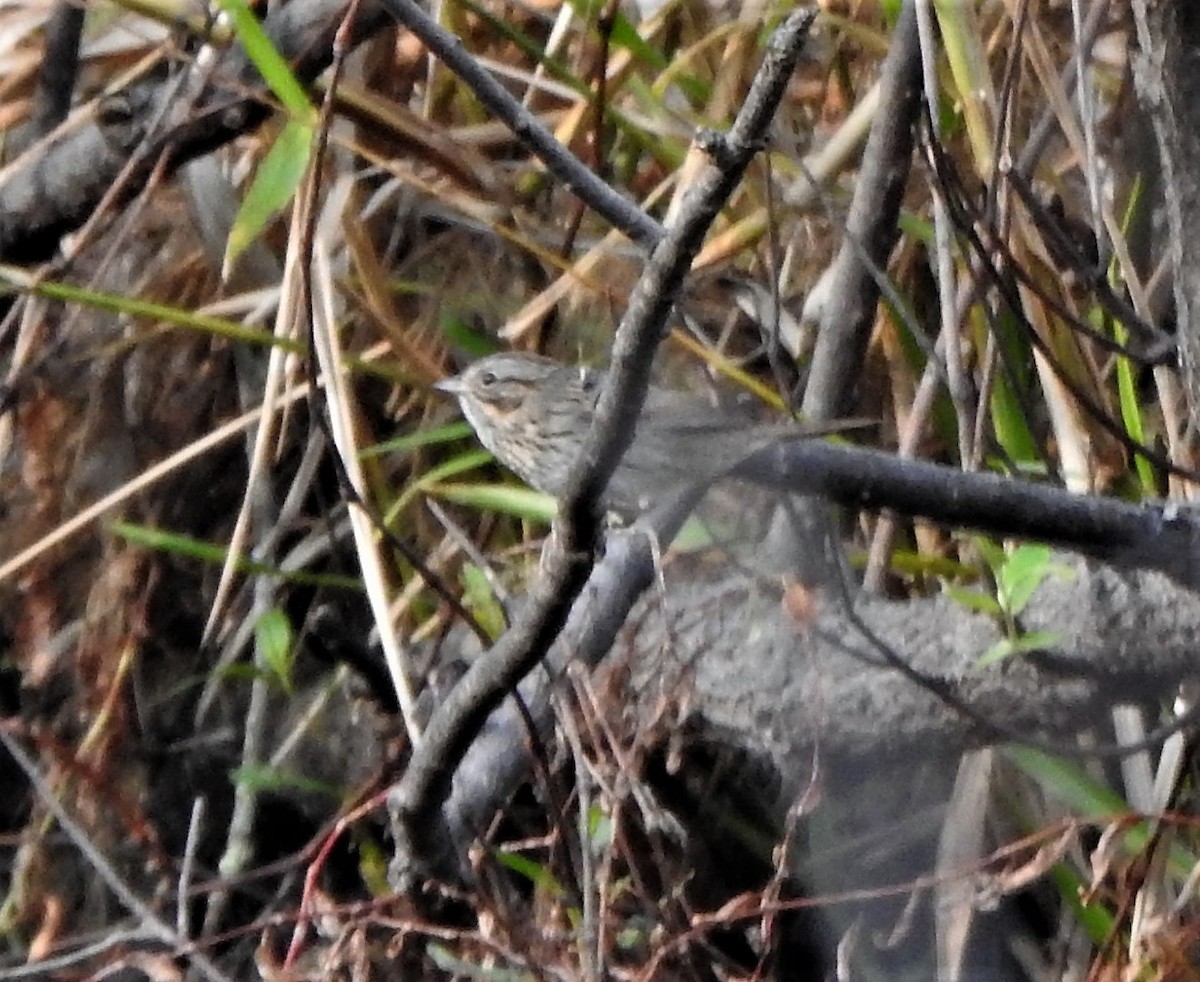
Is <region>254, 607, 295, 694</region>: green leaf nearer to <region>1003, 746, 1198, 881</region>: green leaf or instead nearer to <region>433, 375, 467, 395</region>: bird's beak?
<region>433, 375, 467, 395</region>: bird's beak

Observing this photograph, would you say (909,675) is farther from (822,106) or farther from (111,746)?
(111,746)

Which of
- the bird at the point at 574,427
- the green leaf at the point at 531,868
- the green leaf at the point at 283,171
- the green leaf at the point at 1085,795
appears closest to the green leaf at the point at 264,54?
the green leaf at the point at 283,171

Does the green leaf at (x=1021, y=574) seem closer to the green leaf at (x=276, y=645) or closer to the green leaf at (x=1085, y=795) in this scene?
the green leaf at (x=1085, y=795)

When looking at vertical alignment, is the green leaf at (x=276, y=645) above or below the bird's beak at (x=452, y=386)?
below

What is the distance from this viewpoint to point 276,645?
5.88 ft

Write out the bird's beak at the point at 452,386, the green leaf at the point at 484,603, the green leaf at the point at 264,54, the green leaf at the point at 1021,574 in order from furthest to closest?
the bird's beak at the point at 452,386 < the green leaf at the point at 484,603 < the green leaf at the point at 264,54 < the green leaf at the point at 1021,574

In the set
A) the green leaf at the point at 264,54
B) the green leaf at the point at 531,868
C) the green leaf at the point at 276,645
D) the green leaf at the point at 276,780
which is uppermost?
the green leaf at the point at 264,54

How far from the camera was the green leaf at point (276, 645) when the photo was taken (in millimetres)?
1785

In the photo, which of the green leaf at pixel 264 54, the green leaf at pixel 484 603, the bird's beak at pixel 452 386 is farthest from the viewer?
the bird's beak at pixel 452 386

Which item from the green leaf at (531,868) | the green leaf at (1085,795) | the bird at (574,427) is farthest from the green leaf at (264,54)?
the green leaf at (1085,795)

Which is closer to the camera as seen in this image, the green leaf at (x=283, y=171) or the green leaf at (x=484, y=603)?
the green leaf at (x=283, y=171)

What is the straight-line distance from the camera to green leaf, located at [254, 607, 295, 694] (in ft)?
5.86

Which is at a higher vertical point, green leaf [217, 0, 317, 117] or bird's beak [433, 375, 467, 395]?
green leaf [217, 0, 317, 117]

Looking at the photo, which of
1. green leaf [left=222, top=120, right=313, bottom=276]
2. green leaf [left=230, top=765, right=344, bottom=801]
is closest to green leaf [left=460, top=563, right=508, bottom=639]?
green leaf [left=230, top=765, right=344, bottom=801]
